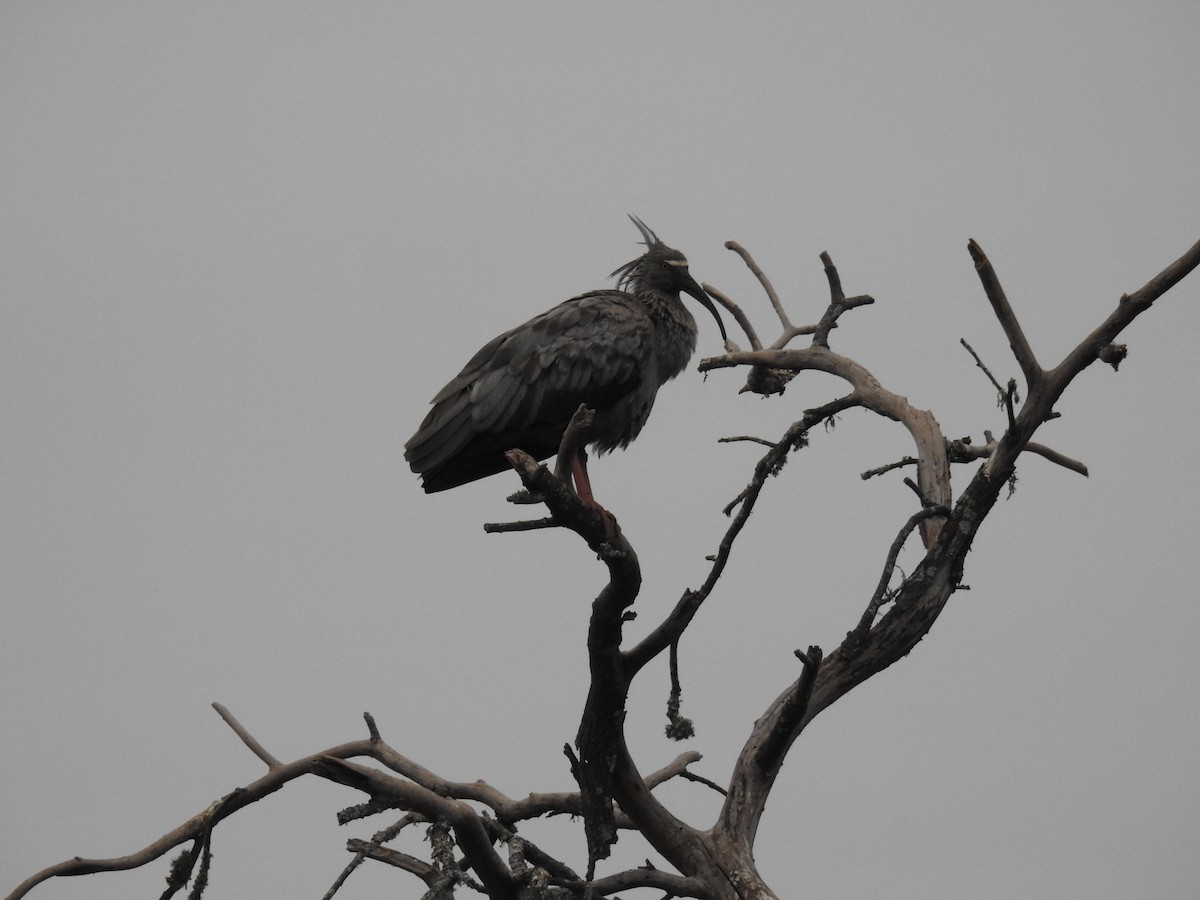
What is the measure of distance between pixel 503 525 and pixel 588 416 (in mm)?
557

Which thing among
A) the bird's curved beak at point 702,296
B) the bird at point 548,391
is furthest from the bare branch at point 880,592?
the bird's curved beak at point 702,296

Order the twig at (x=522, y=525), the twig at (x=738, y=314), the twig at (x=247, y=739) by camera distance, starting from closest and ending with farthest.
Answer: the twig at (x=522, y=525) → the twig at (x=247, y=739) → the twig at (x=738, y=314)

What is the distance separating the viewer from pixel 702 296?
8.17 metres

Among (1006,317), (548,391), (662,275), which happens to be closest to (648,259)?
(662,275)

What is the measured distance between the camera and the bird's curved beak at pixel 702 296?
8.04 metres

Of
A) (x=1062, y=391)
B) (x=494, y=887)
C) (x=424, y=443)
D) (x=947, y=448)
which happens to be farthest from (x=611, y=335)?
(x=494, y=887)

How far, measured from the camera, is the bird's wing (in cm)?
684

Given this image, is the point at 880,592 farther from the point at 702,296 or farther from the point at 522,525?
the point at 702,296

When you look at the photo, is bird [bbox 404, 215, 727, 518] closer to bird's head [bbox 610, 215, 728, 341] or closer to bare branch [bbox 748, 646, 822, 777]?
bird's head [bbox 610, 215, 728, 341]

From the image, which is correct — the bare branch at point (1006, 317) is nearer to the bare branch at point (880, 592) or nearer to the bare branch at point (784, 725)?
the bare branch at point (880, 592)

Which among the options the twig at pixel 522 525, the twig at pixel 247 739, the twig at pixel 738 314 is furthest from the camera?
the twig at pixel 738 314

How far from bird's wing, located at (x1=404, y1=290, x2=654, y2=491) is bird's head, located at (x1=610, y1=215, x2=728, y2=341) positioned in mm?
909

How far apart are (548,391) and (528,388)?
11 cm

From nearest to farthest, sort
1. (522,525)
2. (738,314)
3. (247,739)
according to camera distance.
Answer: (522,525)
(247,739)
(738,314)
